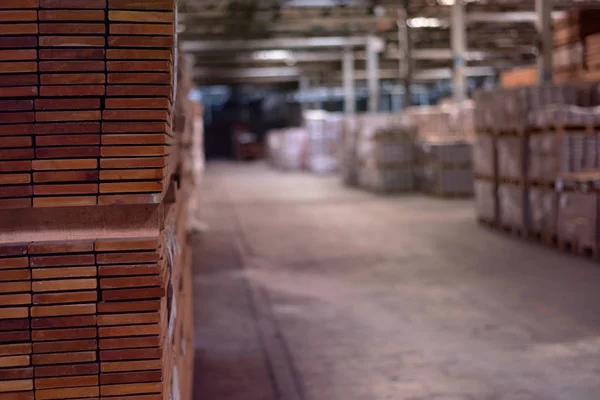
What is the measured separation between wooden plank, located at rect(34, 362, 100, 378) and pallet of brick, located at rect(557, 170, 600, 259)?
7157mm

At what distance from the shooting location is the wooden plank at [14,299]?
9.96ft

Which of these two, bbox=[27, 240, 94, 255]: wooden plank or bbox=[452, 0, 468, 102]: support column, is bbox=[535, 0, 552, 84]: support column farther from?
bbox=[27, 240, 94, 255]: wooden plank

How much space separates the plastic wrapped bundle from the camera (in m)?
11.9

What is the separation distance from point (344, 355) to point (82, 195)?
10.8ft

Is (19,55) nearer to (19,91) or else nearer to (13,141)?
(19,91)

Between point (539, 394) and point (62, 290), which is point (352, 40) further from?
point (62, 290)

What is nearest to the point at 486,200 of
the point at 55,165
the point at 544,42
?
the point at 544,42

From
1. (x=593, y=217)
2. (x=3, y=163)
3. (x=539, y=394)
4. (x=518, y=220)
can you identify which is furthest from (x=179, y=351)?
(x=518, y=220)

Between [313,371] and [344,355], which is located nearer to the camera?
[313,371]

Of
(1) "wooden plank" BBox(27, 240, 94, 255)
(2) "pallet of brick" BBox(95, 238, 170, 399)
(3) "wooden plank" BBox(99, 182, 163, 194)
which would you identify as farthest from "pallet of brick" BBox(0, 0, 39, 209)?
(2) "pallet of brick" BBox(95, 238, 170, 399)

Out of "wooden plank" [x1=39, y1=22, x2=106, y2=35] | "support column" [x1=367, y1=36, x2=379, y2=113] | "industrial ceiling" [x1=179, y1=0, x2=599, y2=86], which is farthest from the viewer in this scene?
"support column" [x1=367, y1=36, x2=379, y2=113]

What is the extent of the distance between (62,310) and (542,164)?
8.27 meters

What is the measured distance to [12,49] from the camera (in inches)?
123

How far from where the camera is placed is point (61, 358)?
306 cm
